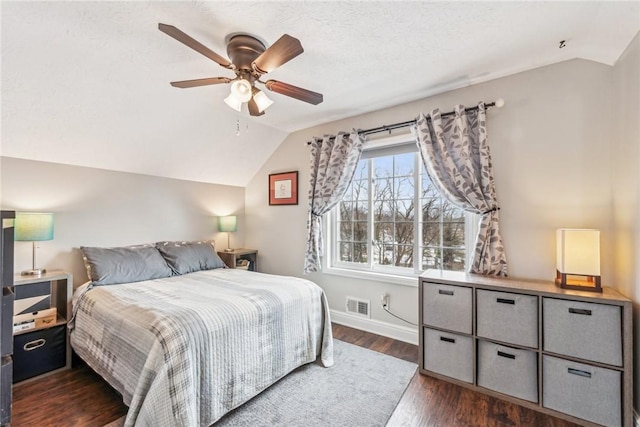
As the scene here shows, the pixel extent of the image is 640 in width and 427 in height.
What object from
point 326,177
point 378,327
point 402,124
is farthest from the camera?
point 326,177

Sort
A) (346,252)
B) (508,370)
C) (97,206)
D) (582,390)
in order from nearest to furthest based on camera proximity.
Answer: (582,390)
(508,370)
(97,206)
(346,252)

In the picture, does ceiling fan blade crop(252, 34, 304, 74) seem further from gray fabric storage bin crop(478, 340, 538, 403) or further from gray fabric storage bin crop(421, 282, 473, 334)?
gray fabric storage bin crop(478, 340, 538, 403)

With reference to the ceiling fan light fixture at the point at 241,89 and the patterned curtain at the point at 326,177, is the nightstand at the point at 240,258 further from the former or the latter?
the ceiling fan light fixture at the point at 241,89

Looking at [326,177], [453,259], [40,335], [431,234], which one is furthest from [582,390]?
[40,335]

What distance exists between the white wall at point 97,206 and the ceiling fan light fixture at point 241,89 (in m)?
2.11

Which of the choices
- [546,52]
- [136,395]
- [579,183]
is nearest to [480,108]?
[546,52]

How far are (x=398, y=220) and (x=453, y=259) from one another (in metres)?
0.66

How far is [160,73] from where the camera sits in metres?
2.23

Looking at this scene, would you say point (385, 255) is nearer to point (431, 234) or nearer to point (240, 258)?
point (431, 234)

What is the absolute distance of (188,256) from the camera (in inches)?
123

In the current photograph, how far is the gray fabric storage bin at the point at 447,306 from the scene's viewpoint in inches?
81.4

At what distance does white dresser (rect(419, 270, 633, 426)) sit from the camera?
1629 mm

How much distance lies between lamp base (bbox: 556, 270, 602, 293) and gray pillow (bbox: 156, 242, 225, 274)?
3.25m

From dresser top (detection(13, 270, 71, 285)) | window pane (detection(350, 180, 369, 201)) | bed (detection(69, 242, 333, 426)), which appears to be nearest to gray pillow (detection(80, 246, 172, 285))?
bed (detection(69, 242, 333, 426))
